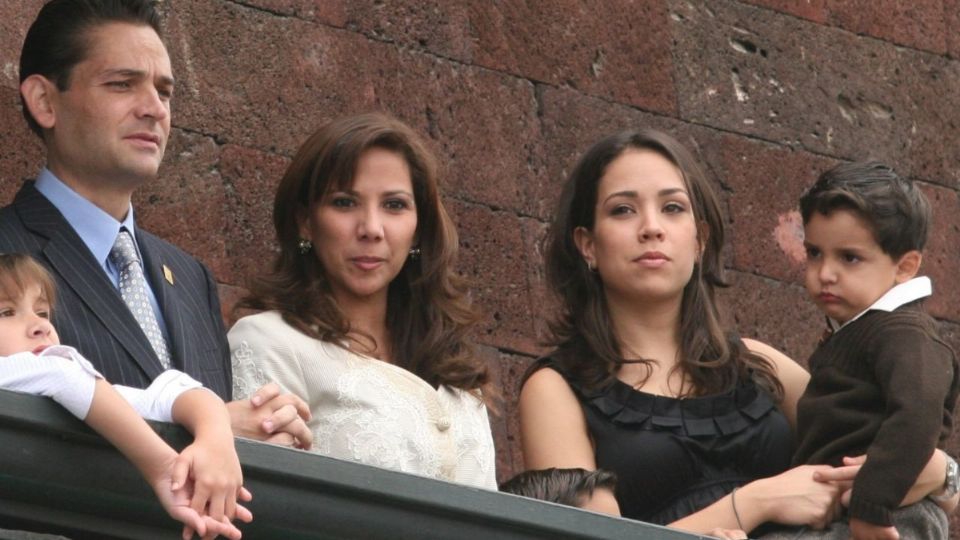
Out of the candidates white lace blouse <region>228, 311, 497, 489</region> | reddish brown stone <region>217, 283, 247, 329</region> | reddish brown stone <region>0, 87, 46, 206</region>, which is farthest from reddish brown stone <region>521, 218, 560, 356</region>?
white lace blouse <region>228, 311, 497, 489</region>

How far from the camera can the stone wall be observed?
6.55m

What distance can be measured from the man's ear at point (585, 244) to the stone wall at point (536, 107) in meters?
1.07

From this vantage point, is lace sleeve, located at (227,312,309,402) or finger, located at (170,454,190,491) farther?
lace sleeve, located at (227,312,309,402)

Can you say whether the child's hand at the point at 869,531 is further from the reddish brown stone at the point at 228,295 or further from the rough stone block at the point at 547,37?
the rough stone block at the point at 547,37

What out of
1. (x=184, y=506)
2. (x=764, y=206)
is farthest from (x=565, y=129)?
(x=184, y=506)

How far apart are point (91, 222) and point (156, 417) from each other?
824 mm

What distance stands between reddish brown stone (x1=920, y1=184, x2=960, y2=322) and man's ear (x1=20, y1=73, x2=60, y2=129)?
11.6ft

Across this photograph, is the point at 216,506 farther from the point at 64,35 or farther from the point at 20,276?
the point at 64,35

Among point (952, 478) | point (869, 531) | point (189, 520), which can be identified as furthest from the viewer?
point (952, 478)

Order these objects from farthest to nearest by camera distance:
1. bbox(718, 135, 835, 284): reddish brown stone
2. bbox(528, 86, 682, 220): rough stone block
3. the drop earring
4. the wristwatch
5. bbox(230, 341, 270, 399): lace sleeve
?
bbox(718, 135, 835, 284): reddish brown stone
bbox(528, 86, 682, 220): rough stone block
the drop earring
the wristwatch
bbox(230, 341, 270, 399): lace sleeve

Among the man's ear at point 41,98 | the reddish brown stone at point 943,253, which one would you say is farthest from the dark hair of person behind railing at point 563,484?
the reddish brown stone at point 943,253

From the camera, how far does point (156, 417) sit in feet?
14.4

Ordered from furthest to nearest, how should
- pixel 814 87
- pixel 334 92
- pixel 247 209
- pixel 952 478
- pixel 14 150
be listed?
pixel 814 87
pixel 334 92
pixel 247 209
pixel 14 150
pixel 952 478

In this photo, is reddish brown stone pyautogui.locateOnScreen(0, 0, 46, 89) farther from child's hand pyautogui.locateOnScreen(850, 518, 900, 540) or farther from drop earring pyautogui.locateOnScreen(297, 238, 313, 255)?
child's hand pyautogui.locateOnScreen(850, 518, 900, 540)
